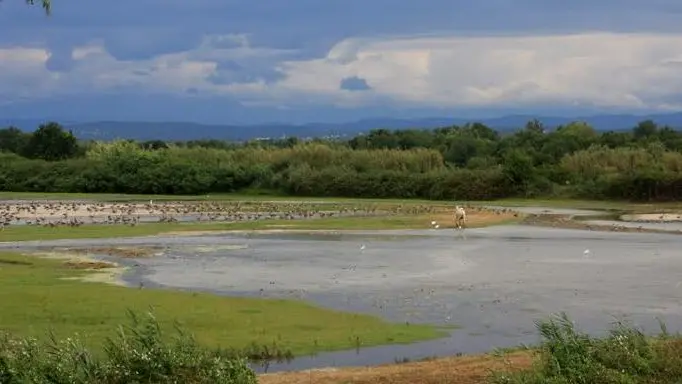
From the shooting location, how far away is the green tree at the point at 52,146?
117m

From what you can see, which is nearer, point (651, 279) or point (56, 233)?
point (651, 279)

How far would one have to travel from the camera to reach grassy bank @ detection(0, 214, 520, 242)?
47875mm

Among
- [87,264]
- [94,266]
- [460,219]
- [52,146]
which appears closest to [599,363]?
[94,266]

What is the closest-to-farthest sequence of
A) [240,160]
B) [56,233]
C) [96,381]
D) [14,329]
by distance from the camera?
[96,381] < [14,329] < [56,233] < [240,160]

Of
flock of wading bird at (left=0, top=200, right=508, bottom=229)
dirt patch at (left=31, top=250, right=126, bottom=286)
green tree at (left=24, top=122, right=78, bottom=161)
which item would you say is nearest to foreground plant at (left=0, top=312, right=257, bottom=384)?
dirt patch at (left=31, top=250, right=126, bottom=286)

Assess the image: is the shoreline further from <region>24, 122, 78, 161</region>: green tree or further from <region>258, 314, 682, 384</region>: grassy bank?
<region>24, 122, 78, 161</region>: green tree

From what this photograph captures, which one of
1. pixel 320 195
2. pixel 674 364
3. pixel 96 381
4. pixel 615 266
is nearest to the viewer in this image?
→ pixel 96 381

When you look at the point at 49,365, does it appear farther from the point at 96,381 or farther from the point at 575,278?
the point at 575,278

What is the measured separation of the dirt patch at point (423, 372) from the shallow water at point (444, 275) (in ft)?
5.89

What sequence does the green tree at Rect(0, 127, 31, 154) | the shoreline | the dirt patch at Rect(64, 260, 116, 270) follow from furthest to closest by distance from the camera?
1. the green tree at Rect(0, 127, 31, 154)
2. the dirt patch at Rect(64, 260, 116, 270)
3. the shoreline

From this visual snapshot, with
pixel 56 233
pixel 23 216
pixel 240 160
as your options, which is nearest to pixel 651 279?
pixel 56 233

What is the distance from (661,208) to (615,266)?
122 feet

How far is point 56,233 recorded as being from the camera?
159 ft

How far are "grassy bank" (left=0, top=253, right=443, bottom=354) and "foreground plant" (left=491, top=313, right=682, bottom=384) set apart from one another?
7202mm
